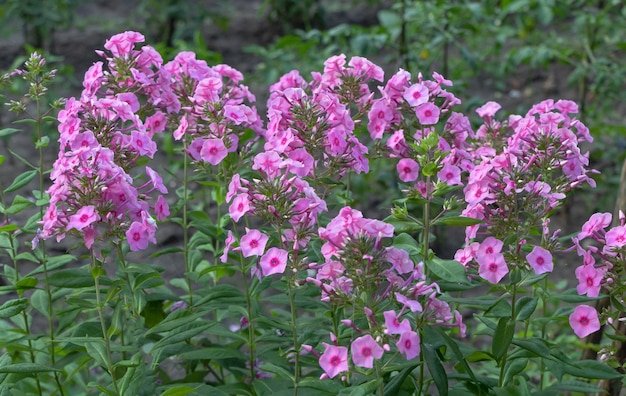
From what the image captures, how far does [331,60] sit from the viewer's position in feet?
8.38

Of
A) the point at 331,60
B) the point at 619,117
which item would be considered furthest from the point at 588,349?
the point at 619,117

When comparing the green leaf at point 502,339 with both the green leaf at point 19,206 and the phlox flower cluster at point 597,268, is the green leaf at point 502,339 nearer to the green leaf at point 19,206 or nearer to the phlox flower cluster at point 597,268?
the phlox flower cluster at point 597,268

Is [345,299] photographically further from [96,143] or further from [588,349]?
[588,349]

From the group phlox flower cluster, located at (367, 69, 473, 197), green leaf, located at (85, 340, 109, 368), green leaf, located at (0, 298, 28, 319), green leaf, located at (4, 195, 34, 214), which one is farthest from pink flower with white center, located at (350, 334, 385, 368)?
green leaf, located at (4, 195, 34, 214)

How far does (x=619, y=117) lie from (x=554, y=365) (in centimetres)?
468

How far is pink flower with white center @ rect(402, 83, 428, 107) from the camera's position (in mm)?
2338

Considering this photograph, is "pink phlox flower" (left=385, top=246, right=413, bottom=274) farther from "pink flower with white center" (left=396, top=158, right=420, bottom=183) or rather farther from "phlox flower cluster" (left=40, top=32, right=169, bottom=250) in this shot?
"phlox flower cluster" (left=40, top=32, right=169, bottom=250)

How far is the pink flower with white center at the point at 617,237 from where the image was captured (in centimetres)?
221

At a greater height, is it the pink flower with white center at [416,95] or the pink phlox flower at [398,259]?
the pink flower with white center at [416,95]

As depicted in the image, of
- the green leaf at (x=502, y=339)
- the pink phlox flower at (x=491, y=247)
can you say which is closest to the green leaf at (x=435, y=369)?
the green leaf at (x=502, y=339)

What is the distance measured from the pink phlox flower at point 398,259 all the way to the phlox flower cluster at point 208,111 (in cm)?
67

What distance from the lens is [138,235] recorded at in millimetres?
2275

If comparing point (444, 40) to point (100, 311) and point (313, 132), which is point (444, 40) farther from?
point (100, 311)

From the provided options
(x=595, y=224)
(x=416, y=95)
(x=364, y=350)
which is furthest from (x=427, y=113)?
(x=364, y=350)
